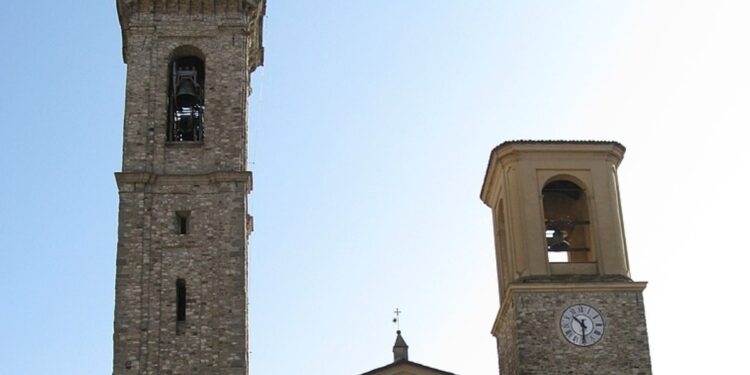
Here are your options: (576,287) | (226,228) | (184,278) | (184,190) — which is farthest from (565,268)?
(184,190)

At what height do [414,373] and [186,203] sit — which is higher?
[186,203]

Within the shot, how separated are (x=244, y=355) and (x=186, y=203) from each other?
3.65 metres

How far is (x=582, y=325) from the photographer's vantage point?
84.3 feet

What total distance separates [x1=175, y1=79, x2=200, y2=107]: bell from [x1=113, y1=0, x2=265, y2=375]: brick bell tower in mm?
23

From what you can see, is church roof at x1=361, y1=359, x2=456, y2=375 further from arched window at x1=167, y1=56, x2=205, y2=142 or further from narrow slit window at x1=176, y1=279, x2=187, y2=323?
arched window at x1=167, y1=56, x2=205, y2=142

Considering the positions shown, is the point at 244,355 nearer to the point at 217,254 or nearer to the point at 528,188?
the point at 217,254

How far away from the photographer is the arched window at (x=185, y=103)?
100ft

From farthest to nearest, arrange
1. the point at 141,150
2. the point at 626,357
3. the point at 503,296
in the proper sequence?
the point at 141,150 → the point at 503,296 → the point at 626,357

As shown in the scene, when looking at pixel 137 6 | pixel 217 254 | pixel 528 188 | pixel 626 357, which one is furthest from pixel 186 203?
pixel 626 357

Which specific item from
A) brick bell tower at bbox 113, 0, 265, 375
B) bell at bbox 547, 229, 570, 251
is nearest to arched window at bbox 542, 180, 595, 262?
bell at bbox 547, 229, 570, 251

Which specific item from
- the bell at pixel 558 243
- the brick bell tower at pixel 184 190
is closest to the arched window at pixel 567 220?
the bell at pixel 558 243

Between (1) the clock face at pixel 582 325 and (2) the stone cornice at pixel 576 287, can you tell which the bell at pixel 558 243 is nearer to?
(2) the stone cornice at pixel 576 287

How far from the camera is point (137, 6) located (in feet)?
102

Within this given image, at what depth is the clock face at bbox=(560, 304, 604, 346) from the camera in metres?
25.6
